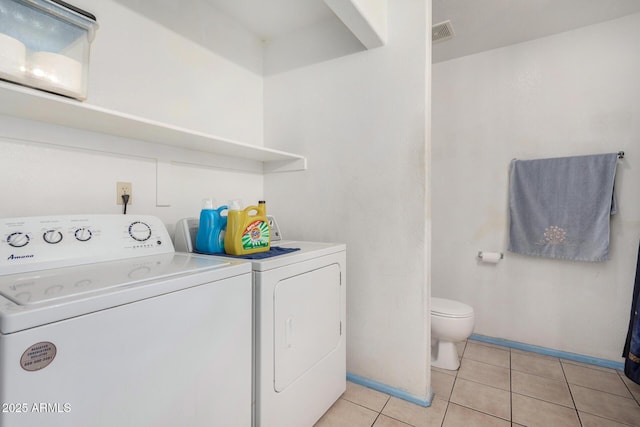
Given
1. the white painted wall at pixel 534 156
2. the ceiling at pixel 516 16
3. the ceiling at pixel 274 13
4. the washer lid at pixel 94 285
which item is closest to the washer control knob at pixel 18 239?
the washer lid at pixel 94 285

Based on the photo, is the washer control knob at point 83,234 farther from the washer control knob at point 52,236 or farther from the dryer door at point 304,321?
the dryer door at point 304,321

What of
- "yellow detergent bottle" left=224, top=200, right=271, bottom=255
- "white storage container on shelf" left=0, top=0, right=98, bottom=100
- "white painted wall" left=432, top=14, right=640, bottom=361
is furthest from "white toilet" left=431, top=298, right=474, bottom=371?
"white storage container on shelf" left=0, top=0, right=98, bottom=100

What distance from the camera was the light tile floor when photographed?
1.67 meters

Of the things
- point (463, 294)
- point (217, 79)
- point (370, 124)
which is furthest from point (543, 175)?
point (217, 79)

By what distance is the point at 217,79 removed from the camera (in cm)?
207

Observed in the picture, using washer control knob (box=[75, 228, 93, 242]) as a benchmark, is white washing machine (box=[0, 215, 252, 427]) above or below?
below

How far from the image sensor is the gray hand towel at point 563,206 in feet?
7.28

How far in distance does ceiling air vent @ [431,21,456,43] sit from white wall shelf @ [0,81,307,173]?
55.9 inches

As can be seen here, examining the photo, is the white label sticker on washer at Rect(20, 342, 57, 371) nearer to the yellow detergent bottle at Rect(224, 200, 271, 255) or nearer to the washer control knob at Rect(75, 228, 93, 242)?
the washer control knob at Rect(75, 228, 93, 242)

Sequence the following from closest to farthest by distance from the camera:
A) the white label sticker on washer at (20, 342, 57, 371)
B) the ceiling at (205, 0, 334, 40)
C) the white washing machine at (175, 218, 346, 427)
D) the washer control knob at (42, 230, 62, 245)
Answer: the white label sticker on washer at (20, 342, 57, 371), the washer control knob at (42, 230, 62, 245), the white washing machine at (175, 218, 346, 427), the ceiling at (205, 0, 334, 40)

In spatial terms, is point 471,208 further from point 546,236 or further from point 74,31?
point 74,31

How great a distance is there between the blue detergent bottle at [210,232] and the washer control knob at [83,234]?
0.45 m

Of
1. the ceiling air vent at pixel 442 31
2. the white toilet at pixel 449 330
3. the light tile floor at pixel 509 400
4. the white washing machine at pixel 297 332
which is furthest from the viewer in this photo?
the ceiling air vent at pixel 442 31

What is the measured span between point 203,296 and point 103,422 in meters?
0.39
